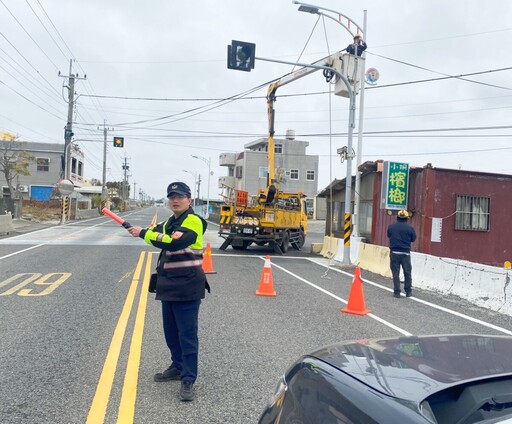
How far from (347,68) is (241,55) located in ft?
13.1

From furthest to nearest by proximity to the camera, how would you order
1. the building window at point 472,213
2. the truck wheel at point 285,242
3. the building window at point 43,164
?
the building window at point 43,164
the truck wheel at point 285,242
the building window at point 472,213

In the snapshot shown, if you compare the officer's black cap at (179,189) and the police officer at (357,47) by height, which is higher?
the police officer at (357,47)

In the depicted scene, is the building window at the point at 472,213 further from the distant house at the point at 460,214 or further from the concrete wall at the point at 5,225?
the concrete wall at the point at 5,225

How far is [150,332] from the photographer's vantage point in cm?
629

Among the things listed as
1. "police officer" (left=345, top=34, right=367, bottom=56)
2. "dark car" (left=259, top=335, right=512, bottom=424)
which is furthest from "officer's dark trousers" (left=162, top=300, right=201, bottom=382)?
"police officer" (left=345, top=34, right=367, bottom=56)

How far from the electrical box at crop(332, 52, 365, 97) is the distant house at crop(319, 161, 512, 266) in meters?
3.01

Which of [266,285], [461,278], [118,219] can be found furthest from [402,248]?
[118,219]

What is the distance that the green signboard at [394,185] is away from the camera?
15.7 meters

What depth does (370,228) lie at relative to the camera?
Result: 1864cm

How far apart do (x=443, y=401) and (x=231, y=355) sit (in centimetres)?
374

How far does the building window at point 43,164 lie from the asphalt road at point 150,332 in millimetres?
48356

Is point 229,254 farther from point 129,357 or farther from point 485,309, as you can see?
point 129,357

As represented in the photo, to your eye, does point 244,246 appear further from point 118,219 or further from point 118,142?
point 118,142

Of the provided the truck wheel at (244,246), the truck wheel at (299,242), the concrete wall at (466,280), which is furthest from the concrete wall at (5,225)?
the concrete wall at (466,280)
